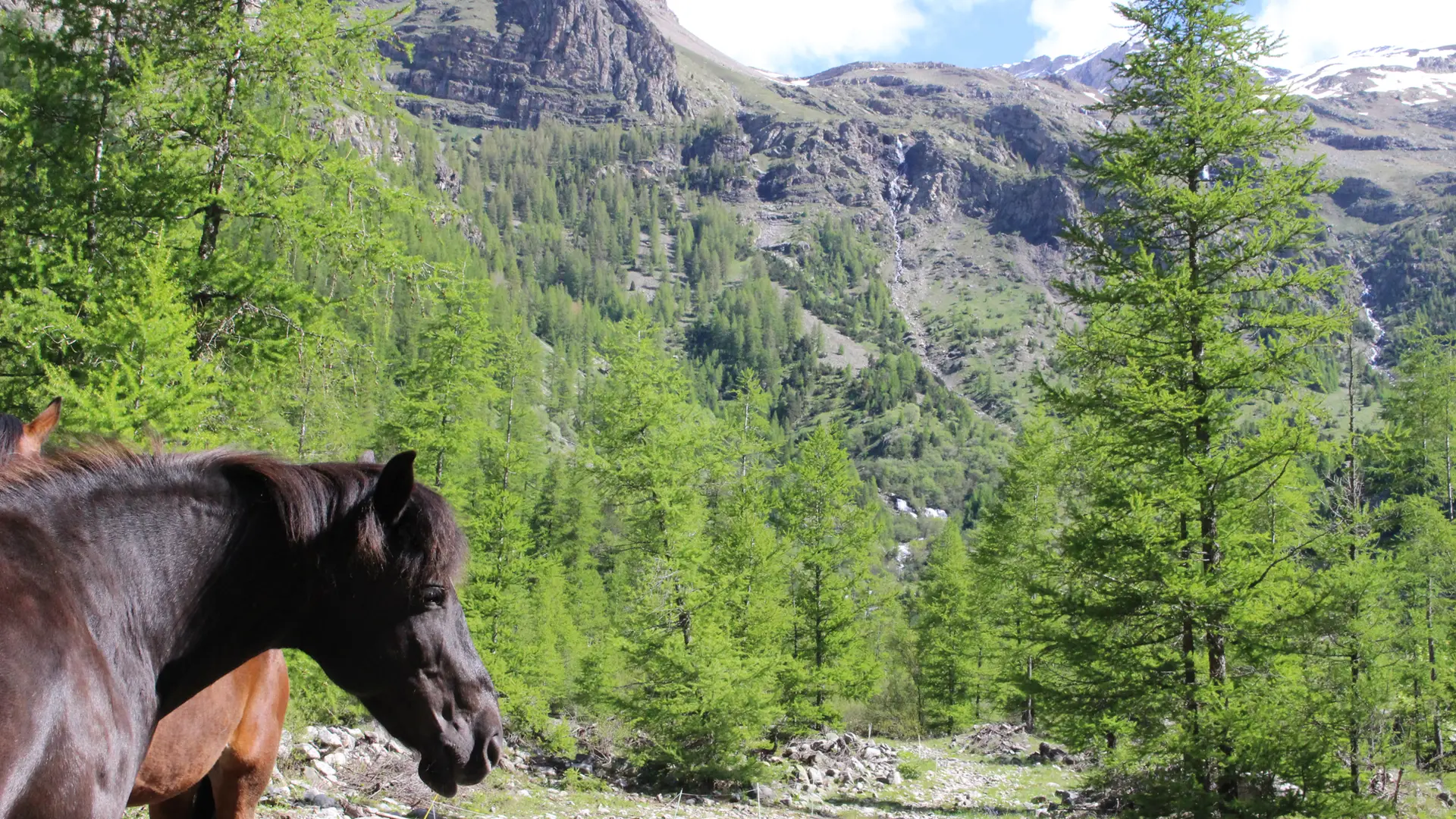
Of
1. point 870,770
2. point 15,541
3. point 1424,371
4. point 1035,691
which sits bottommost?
point 870,770

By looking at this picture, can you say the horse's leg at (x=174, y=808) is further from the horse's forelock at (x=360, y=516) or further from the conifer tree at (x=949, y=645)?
the conifer tree at (x=949, y=645)

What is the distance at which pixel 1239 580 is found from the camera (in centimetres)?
1026

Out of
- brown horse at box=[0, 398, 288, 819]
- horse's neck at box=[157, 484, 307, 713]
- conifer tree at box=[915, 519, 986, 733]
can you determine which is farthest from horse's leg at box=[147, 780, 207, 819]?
conifer tree at box=[915, 519, 986, 733]

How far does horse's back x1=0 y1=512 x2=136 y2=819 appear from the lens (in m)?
1.86

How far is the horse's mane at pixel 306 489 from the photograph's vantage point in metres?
2.34

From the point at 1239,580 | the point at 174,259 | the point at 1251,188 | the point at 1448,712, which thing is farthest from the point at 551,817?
the point at 1448,712

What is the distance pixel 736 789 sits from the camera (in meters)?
16.8

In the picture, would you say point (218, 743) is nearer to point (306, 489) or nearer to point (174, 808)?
point (174, 808)

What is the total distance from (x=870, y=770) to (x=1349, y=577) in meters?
11.3

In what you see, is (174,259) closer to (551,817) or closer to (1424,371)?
(551,817)

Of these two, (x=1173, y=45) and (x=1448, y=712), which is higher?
(x=1173, y=45)

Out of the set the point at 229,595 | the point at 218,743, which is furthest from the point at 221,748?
the point at 229,595

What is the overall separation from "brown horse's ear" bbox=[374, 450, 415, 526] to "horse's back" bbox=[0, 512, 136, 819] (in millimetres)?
720

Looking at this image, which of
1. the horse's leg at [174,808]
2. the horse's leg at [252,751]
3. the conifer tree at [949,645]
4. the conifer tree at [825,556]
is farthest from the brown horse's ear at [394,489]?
the conifer tree at [949,645]
